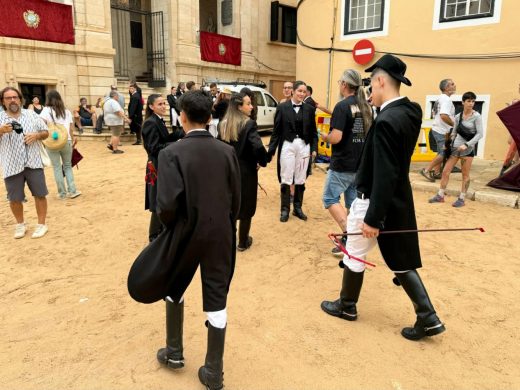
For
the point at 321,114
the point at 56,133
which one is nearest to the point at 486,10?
the point at 321,114

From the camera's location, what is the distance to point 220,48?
60.2ft

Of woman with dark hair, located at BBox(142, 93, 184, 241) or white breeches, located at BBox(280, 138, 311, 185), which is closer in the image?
woman with dark hair, located at BBox(142, 93, 184, 241)

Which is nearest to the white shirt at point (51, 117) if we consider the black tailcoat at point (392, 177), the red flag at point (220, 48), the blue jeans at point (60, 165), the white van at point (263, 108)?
the blue jeans at point (60, 165)

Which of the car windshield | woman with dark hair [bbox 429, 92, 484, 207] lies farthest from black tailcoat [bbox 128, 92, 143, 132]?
woman with dark hair [bbox 429, 92, 484, 207]

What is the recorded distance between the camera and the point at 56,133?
675cm

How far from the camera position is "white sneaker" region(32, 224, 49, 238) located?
5.26 meters

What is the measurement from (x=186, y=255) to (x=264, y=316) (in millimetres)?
1363

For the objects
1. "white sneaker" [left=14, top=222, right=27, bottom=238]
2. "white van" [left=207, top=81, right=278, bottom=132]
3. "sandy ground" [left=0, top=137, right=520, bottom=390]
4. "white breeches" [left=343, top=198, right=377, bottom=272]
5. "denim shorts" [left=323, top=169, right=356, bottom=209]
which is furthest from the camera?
"white van" [left=207, top=81, right=278, bottom=132]

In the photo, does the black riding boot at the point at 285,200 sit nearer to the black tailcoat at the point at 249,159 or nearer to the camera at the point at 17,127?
the black tailcoat at the point at 249,159

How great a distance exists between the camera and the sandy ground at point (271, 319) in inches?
108

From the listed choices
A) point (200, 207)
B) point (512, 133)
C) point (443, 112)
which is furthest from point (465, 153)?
point (200, 207)

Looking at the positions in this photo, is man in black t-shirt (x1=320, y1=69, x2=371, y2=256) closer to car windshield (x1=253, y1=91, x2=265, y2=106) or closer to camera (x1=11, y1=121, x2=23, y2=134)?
camera (x1=11, y1=121, x2=23, y2=134)

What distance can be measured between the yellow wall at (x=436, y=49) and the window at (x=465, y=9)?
27cm

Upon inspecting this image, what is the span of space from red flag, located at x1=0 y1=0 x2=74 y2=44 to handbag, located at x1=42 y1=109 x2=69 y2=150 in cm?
792
